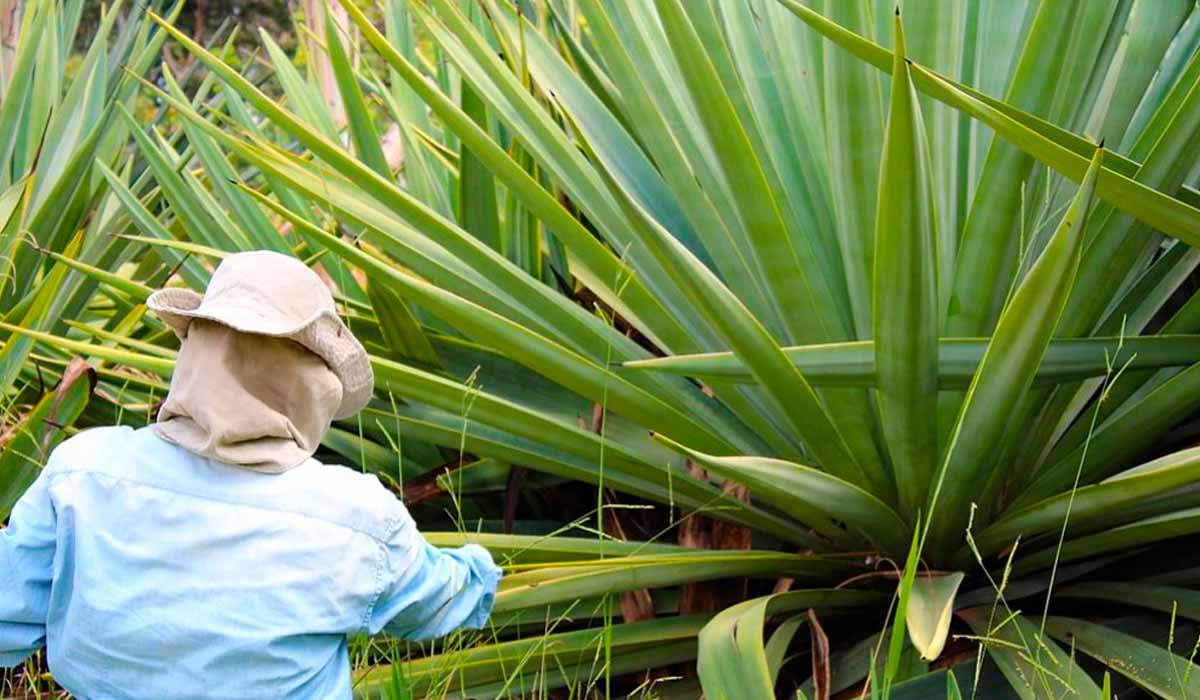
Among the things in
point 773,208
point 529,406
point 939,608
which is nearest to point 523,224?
point 529,406

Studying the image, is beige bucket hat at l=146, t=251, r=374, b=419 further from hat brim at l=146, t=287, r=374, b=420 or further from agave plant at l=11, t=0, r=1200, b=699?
agave plant at l=11, t=0, r=1200, b=699

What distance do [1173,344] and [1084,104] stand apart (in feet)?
1.42

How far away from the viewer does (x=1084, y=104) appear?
236 cm

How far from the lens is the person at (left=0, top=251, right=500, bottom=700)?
5.31 ft

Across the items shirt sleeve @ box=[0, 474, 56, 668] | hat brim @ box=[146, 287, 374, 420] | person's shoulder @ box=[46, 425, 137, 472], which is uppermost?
hat brim @ box=[146, 287, 374, 420]

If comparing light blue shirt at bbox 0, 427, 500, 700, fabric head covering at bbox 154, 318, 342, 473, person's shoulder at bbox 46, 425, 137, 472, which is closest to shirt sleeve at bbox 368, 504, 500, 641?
light blue shirt at bbox 0, 427, 500, 700

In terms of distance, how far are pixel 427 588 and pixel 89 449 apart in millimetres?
404

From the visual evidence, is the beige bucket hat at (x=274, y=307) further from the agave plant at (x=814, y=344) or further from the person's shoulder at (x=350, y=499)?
the agave plant at (x=814, y=344)

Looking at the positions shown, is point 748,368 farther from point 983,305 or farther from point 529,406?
point 529,406

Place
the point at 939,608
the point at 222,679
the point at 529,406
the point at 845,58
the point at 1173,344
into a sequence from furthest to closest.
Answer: the point at 529,406, the point at 845,58, the point at 1173,344, the point at 939,608, the point at 222,679

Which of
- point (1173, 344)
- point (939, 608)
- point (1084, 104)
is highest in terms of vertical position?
point (1084, 104)

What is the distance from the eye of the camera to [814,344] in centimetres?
232

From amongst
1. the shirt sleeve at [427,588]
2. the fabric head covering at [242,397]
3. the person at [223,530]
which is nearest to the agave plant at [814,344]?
the shirt sleeve at [427,588]

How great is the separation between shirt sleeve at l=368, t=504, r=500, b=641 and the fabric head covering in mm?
156
